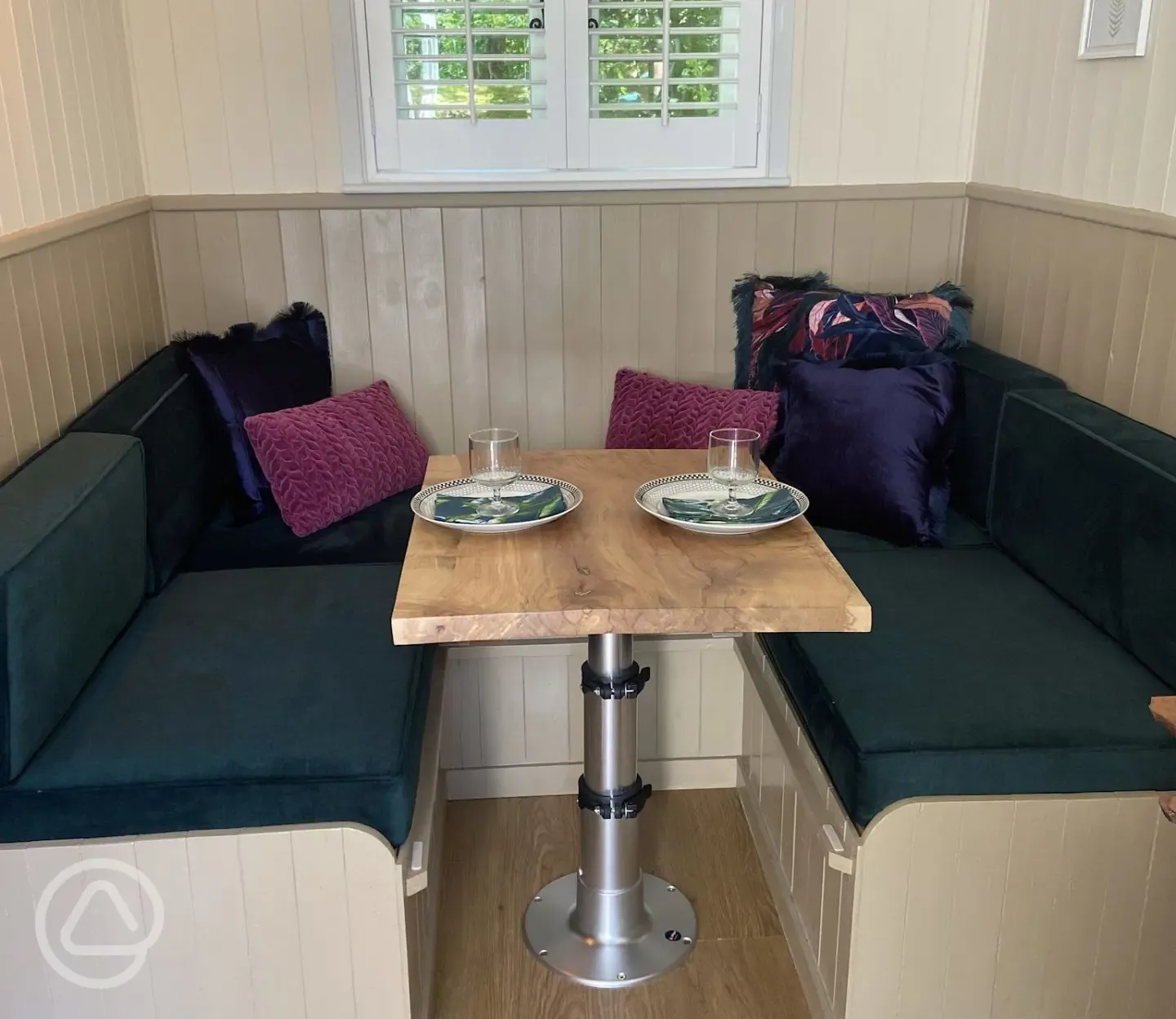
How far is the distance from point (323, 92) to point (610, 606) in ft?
5.62

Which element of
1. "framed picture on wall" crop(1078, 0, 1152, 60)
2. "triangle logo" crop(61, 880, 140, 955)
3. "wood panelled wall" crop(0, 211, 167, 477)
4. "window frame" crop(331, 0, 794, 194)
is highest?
"framed picture on wall" crop(1078, 0, 1152, 60)

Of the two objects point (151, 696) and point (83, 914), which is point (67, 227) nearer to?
point (151, 696)

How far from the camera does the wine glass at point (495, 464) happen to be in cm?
174

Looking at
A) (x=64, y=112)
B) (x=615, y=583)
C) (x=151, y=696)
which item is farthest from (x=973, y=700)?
(x=64, y=112)

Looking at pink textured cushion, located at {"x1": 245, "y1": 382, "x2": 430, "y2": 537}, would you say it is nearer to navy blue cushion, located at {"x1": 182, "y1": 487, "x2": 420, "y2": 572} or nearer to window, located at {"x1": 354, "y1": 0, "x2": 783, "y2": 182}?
navy blue cushion, located at {"x1": 182, "y1": 487, "x2": 420, "y2": 572}

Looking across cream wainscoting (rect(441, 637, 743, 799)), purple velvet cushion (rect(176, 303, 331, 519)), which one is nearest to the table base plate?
cream wainscoting (rect(441, 637, 743, 799))

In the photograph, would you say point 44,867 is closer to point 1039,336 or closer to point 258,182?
point 258,182

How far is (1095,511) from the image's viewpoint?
1881 millimetres

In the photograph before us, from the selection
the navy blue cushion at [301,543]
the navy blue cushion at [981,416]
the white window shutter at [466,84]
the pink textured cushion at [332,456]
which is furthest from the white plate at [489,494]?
the white window shutter at [466,84]

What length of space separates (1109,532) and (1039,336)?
733mm

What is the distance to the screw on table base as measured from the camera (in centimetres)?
184

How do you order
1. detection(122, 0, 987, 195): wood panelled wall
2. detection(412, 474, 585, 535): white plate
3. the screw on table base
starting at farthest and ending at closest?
detection(122, 0, 987, 195): wood panelled wall, the screw on table base, detection(412, 474, 585, 535): white plate

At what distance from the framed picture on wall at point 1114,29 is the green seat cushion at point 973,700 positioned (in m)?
1.00

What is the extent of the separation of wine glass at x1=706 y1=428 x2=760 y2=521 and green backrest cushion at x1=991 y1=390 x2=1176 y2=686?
601mm
